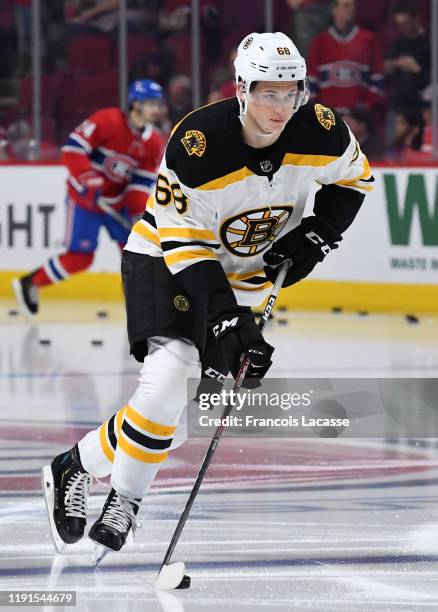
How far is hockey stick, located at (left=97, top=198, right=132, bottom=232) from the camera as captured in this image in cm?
889

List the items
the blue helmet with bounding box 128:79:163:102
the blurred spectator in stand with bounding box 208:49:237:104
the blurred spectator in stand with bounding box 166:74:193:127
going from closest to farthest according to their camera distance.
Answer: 1. the blue helmet with bounding box 128:79:163:102
2. the blurred spectator in stand with bounding box 208:49:237:104
3. the blurred spectator in stand with bounding box 166:74:193:127

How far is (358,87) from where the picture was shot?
29.9 ft

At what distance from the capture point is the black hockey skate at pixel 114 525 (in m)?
3.53

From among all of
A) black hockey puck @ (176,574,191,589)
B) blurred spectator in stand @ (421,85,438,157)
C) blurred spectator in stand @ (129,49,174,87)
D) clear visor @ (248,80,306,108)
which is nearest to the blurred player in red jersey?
blurred spectator in stand @ (129,49,174,87)

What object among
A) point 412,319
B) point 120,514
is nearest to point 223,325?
point 120,514

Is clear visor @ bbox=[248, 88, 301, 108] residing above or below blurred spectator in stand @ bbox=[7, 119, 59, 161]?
above

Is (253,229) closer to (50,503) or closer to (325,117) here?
(325,117)

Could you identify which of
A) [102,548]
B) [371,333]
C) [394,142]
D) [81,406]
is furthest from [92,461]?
[394,142]

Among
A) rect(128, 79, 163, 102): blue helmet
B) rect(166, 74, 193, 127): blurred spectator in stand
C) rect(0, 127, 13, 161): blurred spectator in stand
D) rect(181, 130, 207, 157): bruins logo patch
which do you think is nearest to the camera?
rect(181, 130, 207, 157): bruins logo patch

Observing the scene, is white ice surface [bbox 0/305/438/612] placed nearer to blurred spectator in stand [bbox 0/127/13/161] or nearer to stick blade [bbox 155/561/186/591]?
stick blade [bbox 155/561/186/591]

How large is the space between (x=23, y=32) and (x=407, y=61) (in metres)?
2.56

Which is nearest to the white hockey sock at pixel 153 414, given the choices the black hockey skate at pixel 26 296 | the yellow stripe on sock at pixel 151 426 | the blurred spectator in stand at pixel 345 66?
the yellow stripe on sock at pixel 151 426

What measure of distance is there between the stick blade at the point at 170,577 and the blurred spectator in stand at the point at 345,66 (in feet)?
19.6

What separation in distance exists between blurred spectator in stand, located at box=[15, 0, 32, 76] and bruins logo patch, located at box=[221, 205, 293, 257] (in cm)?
652
